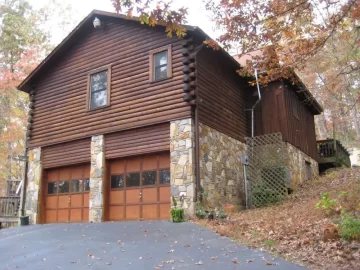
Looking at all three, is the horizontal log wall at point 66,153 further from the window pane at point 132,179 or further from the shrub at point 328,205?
the shrub at point 328,205

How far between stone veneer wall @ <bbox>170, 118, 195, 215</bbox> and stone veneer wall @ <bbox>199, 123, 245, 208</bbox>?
0.41m

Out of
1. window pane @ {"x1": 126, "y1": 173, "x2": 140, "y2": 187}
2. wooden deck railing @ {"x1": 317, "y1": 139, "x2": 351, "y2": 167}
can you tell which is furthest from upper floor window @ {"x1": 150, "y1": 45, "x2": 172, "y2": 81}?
wooden deck railing @ {"x1": 317, "y1": 139, "x2": 351, "y2": 167}

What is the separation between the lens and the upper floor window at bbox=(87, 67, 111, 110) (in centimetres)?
1294

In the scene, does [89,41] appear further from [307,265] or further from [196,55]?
[307,265]

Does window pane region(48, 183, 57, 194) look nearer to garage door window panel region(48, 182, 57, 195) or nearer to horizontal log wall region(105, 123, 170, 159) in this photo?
garage door window panel region(48, 182, 57, 195)

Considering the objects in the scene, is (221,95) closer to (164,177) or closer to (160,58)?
(160,58)

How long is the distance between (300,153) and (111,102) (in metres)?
9.06

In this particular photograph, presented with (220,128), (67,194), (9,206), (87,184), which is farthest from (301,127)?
(9,206)

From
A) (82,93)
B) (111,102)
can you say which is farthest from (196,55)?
(82,93)

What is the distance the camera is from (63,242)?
8.42 metres

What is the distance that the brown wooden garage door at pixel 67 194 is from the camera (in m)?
12.9

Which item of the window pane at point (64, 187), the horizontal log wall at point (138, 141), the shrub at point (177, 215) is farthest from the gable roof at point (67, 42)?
the shrub at point (177, 215)

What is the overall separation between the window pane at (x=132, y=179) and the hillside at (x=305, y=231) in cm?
328

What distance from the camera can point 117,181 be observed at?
12.1m
